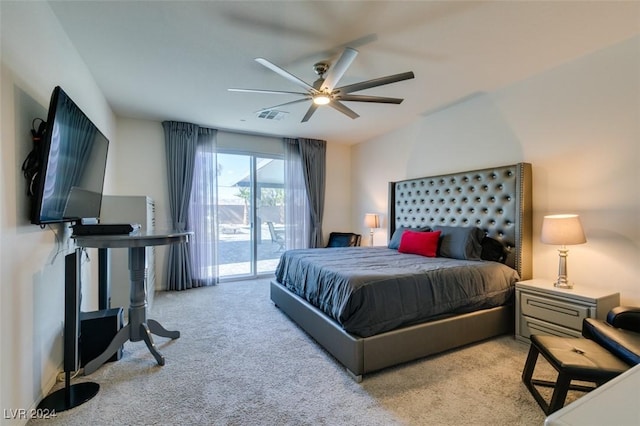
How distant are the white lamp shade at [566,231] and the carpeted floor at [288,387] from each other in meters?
1.02

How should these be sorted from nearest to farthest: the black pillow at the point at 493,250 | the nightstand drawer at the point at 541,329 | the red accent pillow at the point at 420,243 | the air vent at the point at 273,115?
the nightstand drawer at the point at 541,329 → the black pillow at the point at 493,250 → the red accent pillow at the point at 420,243 → the air vent at the point at 273,115

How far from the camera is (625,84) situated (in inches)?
93.3

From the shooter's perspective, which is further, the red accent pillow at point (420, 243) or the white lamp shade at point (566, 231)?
→ the red accent pillow at point (420, 243)

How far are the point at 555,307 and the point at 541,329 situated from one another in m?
0.25

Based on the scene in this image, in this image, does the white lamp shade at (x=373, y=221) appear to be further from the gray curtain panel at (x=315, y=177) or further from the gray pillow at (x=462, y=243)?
the gray pillow at (x=462, y=243)

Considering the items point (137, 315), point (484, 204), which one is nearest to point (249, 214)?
point (137, 315)

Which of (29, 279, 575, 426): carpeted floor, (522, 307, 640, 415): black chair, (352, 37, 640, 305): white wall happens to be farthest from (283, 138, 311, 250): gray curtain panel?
(522, 307, 640, 415): black chair

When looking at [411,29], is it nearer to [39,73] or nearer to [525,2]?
[525,2]

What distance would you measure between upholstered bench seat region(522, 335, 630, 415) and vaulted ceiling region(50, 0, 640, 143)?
89.0 inches

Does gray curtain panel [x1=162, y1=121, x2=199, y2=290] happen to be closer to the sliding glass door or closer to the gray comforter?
the sliding glass door

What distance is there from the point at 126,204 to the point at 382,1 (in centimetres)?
331

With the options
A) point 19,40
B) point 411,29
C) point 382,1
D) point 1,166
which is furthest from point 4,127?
point 411,29

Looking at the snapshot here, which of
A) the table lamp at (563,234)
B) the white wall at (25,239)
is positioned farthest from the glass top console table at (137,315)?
the table lamp at (563,234)

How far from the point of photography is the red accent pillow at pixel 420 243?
134 inches
